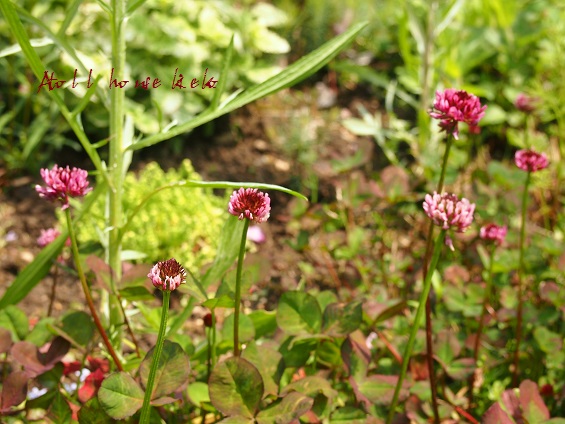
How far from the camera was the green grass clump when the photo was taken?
2301 mm

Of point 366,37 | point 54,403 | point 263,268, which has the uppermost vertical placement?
point 366,37

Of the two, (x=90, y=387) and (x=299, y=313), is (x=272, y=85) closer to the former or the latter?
(x=299, y=313)

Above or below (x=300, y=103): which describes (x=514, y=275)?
below

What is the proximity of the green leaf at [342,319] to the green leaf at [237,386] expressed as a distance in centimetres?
24

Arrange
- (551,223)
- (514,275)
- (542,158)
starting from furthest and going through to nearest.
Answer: (551,223) → (514,275) → (542,158)

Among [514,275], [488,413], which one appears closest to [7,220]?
[514,275]

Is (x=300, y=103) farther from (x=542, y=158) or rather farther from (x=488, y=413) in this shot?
(x=488, y=413)

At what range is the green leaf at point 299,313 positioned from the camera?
1.47m

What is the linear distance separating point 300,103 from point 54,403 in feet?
7.90

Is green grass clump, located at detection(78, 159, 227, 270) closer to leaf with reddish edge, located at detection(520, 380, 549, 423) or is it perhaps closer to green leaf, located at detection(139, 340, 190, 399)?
green leaf, located at detection(139, 340, 190, 399)

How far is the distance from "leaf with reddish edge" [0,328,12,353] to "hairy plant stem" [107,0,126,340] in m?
0.22

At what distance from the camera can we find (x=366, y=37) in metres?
3.86

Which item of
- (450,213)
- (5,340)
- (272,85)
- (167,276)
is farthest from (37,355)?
(450,213)

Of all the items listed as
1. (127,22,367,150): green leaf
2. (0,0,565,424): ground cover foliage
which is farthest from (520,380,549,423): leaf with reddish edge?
(127,22,367,150): green leaf
